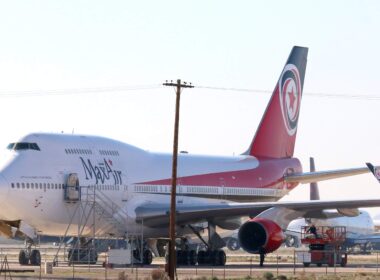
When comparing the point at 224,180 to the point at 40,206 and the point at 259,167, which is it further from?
the point at 40,206

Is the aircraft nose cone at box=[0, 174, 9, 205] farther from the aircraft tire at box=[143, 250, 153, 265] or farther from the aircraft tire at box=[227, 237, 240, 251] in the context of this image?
the aircraft tire at box=[227, 237, 240, 251]

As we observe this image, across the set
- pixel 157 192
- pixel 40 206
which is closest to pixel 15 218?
pixel 40 206

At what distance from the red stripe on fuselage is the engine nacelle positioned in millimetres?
5676

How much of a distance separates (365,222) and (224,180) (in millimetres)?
54905

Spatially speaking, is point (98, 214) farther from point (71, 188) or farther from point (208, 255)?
point (208, 255)

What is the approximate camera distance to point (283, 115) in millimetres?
63375

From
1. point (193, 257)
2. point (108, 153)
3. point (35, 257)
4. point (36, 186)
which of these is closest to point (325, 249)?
point (193, 257)

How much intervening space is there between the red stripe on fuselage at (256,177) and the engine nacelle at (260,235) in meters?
5.68

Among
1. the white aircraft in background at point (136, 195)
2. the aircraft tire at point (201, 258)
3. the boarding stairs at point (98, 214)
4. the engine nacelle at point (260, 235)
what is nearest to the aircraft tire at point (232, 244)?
the white aircraft in background at point (136, 195)

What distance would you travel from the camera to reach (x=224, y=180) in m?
58.2

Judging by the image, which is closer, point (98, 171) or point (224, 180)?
point (98, 171)

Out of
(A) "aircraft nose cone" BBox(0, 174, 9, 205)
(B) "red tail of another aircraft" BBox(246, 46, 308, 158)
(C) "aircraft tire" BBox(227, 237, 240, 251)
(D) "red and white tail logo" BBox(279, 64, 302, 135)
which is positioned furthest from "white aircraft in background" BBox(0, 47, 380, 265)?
(C) "aircraft tire" BBox(227, 237, 240, 251)

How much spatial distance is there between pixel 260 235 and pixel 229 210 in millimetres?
2078

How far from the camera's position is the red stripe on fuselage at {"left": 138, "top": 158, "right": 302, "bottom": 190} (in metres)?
56.9
